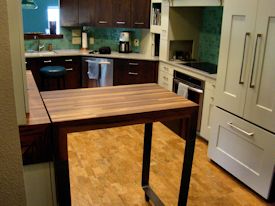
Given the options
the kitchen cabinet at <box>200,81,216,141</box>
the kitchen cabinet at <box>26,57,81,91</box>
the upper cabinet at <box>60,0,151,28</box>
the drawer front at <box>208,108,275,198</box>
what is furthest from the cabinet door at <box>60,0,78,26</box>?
the drawer front at <box>208,108,275,198</box>

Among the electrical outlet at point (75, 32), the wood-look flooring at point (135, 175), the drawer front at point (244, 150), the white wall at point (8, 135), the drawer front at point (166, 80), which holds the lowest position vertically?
the wood-look flooring at point (135, 175)

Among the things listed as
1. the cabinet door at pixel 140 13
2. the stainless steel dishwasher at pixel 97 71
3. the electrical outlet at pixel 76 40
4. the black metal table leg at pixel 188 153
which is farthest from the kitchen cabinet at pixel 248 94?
the electrical outlet at pixel 76 40

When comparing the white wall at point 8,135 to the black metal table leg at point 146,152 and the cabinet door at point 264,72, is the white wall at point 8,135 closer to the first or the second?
the black metal table leg at point 146,152

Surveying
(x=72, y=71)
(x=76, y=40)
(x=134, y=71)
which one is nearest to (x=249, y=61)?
(x=134, y=71)

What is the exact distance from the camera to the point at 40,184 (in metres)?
1.59

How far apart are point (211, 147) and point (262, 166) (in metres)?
0.74

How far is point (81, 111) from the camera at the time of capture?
1.74 metres

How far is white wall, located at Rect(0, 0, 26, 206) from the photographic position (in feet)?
2.00

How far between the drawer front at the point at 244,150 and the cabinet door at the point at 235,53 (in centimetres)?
17

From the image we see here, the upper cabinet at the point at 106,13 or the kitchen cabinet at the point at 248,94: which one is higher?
the upper cabinet at the point at 106,13

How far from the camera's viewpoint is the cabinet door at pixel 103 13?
488 cm

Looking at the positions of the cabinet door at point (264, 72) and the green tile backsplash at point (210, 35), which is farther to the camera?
the green tile backsplash at point (210, 35)

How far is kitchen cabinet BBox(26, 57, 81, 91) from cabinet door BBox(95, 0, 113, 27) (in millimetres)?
737

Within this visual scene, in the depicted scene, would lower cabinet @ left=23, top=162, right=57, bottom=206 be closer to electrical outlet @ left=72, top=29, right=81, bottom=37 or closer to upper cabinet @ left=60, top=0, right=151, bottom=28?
upper cabinet @ left=60, top=0, right=151, bottom=28
